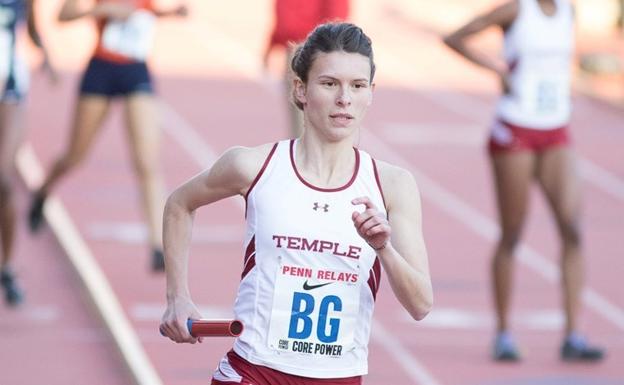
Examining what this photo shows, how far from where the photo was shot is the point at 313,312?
560 centimetres

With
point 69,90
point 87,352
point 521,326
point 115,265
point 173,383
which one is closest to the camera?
point 173,383

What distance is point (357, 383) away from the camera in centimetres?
569

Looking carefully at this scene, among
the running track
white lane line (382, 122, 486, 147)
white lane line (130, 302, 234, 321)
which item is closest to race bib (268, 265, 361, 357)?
the running track

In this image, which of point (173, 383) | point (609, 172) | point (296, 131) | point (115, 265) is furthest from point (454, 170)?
point (173, 383)

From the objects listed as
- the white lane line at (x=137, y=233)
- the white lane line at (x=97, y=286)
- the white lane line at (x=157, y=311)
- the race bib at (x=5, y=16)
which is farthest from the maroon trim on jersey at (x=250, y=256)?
the white lane line at (x=137, y=233)

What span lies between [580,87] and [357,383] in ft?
61.7

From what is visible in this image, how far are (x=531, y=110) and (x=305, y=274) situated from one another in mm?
4922

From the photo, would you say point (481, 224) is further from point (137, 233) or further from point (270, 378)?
point (270, 378)

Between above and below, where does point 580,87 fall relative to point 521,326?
above

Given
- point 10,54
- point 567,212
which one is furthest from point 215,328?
point 10,54

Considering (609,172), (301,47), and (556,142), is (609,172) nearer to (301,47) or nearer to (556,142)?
(556,142)

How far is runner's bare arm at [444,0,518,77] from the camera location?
1012 cm

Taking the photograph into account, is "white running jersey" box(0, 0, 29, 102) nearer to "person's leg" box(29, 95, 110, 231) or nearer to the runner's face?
"person's leg" box(29, 95, 110, 231)

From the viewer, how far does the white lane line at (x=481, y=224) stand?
12.4 metres
